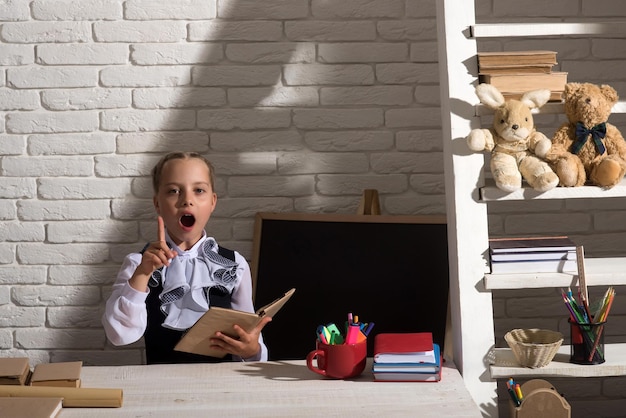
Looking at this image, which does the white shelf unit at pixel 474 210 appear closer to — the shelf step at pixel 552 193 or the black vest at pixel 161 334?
the shelf step at pixel 552 193

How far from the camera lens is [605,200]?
2.91 meters

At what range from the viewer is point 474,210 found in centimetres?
208

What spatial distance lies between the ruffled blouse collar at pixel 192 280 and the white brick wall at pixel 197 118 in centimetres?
49

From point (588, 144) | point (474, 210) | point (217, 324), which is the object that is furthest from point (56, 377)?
point (588, 144)

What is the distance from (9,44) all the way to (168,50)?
0.52 meters

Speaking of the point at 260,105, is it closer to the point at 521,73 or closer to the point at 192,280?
the point at 192,280

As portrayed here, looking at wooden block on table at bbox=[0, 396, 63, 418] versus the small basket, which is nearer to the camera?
wooden block on table at bbox=[0, 396, 63, 418]

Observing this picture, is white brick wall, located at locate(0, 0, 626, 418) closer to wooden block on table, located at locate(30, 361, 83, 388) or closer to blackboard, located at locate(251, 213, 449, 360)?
blackboard, located at locate(251, 213, 449, 360)

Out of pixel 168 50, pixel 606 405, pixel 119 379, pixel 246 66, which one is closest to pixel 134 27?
pixel 168 50

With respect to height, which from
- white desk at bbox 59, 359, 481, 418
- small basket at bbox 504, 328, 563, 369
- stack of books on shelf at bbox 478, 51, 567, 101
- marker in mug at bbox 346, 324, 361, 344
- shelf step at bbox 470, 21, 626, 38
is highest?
shelf step at bbox 470, 21, 626, 38

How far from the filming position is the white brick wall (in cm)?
281

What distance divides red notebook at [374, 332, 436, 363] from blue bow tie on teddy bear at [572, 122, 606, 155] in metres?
0.62

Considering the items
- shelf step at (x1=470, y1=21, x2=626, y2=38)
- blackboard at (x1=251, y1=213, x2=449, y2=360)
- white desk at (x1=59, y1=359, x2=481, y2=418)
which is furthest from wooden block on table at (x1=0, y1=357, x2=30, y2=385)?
shelf step at (x1=470, y1=21, x2=626, y2=38)

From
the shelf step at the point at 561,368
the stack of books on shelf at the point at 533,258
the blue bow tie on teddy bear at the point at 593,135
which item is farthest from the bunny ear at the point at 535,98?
the shelf step at the point at 561,368
